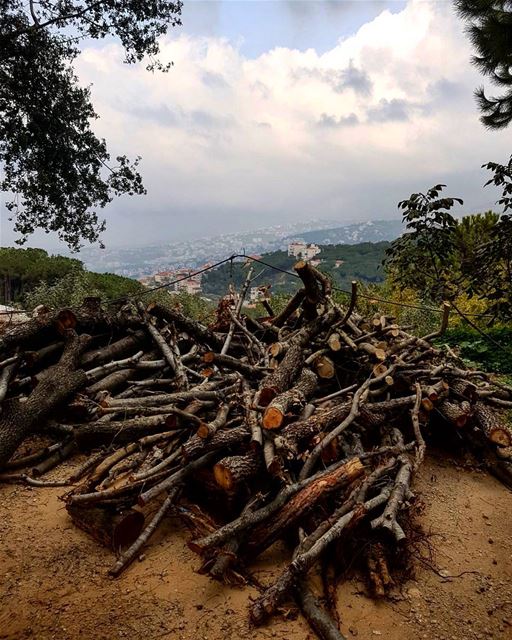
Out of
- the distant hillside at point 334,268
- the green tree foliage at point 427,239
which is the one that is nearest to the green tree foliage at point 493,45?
the green tree foliage at point 427,239

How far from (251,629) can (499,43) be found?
1306 cm

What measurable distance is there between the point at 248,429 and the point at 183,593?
1.28 meters

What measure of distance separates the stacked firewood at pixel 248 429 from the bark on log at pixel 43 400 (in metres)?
0.02

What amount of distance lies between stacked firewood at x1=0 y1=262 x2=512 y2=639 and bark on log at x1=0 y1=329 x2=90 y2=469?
0.05ft

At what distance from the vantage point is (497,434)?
4.48 metres

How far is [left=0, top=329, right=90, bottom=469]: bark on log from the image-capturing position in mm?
4211

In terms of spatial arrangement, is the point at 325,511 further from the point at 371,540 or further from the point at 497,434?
the point at 497,434

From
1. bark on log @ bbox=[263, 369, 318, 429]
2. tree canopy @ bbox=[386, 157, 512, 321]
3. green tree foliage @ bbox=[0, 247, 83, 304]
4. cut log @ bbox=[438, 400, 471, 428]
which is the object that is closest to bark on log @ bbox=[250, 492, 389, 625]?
bark on log @ bbox=[263, 369, 318, 429]

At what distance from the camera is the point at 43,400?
15.0 feet

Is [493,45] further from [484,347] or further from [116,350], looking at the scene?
[116,350]

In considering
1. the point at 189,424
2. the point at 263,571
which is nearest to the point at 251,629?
the point at 263,571

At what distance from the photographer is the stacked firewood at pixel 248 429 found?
3170 mm

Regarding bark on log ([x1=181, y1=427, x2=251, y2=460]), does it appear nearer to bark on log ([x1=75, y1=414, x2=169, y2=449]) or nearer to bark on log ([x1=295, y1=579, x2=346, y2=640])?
bark on log ([x1=75, y1=414, x2=169, y2=449])

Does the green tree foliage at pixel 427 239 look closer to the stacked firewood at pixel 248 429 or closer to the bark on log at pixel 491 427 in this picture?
the stacked firewood at pixel 248 429
